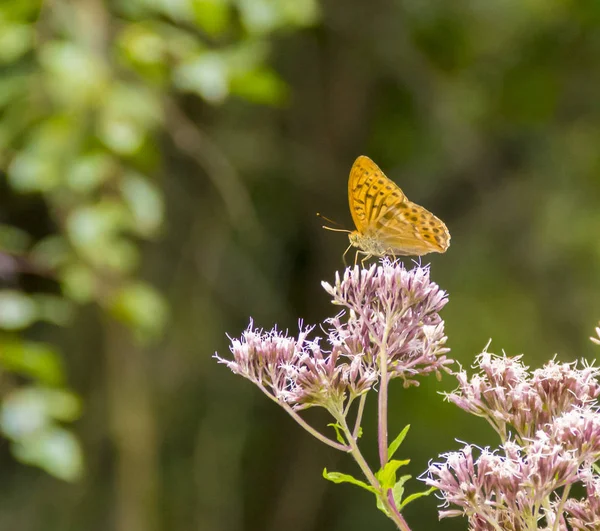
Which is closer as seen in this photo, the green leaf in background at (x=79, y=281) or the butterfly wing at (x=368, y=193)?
the butterfly wing at (x=368, y=193)

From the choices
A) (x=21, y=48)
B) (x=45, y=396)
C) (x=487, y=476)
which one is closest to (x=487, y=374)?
(x=487, y=476)

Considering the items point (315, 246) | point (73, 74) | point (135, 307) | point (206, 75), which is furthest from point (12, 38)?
point (315, 246)

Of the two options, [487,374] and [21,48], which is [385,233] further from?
[21,48]

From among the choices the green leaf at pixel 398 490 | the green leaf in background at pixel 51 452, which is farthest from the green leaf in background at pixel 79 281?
the green leaf at pixel 398 490

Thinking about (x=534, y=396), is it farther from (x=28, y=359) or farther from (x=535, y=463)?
(x=28, y=359)

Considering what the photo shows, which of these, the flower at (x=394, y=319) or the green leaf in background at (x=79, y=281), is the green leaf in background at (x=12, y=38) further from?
the flower at (x=394, y=319)
